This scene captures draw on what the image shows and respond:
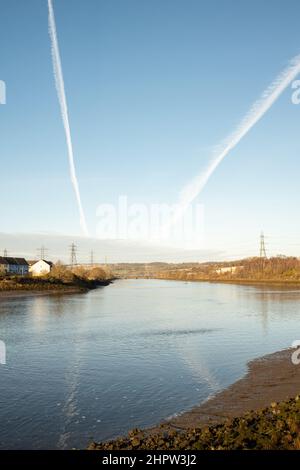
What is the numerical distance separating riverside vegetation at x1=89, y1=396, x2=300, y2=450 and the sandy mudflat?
1.34 m

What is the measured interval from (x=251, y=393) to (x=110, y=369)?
804cm

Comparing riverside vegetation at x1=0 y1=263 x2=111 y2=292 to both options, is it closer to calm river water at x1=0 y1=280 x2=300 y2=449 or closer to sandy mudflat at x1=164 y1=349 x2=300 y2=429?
calm river water at x1=0 y1=280 x2=300 y2=449

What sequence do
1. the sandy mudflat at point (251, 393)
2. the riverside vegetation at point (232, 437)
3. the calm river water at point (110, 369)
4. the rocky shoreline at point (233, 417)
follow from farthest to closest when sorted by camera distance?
the sandy mudflat at point (251, 393) → the calm river water at point (110, 369) → the rocky shoreline at point (233, 417) → the riverside vegetation at point (232, 437)

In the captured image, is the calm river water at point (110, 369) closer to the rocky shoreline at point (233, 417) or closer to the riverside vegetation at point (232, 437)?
the rocky shoreline at point (233, 417)

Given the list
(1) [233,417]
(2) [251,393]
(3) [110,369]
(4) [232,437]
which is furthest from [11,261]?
(4) [232,437]

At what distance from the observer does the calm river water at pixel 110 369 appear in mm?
16150

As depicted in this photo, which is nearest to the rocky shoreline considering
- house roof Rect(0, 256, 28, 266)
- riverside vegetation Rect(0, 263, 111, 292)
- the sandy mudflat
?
the sandy mudflat

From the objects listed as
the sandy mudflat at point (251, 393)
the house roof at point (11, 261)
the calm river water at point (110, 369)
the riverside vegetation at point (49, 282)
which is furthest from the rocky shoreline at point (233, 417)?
the house roof at point (11, 261)

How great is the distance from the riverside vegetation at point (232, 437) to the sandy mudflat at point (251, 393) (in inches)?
52.6

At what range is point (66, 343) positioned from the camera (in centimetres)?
3284
